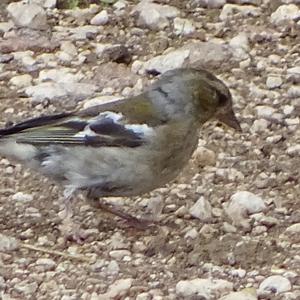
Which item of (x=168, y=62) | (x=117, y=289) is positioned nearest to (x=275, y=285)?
(x=117, y=289)

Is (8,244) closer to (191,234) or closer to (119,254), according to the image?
(119,254)

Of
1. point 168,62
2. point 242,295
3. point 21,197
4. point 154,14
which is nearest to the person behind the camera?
point 242,295

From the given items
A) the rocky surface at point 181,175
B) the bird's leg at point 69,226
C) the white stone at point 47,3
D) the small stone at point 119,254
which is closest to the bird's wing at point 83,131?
the bird's leg at point 69,226

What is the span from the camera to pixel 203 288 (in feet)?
17.2

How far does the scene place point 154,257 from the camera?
18.2 feet

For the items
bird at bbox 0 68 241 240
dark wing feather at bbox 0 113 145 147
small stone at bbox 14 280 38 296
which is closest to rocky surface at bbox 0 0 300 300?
small stone at bbox 14 280 38 296

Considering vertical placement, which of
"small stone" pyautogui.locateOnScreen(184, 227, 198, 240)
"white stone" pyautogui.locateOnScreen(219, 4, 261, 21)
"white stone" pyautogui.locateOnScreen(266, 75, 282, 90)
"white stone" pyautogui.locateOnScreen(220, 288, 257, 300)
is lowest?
"white stone" pyautogui.locateOnScreen(219, 4, 261, 21)

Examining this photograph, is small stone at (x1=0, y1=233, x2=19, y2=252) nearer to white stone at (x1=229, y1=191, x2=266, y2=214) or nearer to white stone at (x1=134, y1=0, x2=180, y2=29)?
white stone at (x1=229, y1=191, x2=266, y2=214)

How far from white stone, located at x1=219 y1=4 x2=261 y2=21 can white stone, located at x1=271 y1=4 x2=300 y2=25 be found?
4.4 inches

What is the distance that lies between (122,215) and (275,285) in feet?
2.83

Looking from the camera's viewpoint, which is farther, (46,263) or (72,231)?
(72,231)

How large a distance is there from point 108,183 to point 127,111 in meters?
0.34

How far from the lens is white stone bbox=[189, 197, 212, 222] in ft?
19.2

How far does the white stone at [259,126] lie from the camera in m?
6.64
